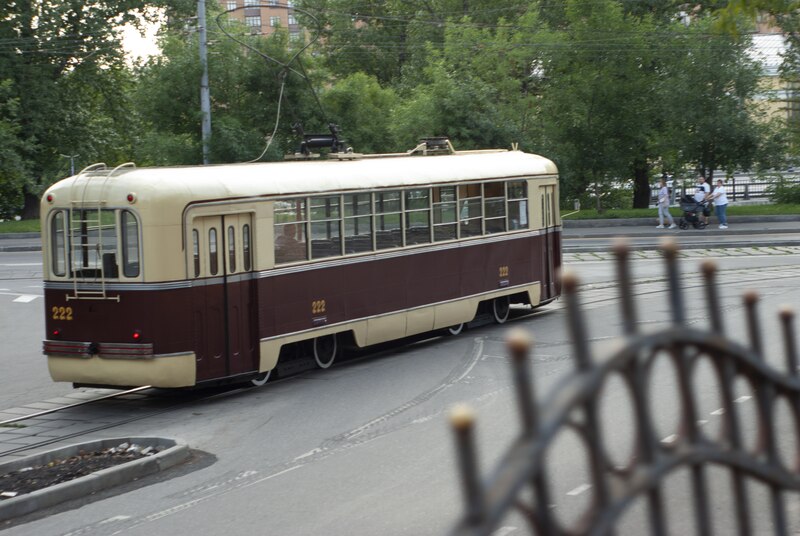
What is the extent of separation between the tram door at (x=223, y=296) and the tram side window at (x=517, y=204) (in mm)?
6621

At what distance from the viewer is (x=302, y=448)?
1157cm

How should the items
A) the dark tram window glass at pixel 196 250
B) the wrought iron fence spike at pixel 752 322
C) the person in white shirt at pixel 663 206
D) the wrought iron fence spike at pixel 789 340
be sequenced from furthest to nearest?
the person in white shirt at pixel 663 206 → the dark tram window glass at pixel 196 250 → the wrought iron fence spike at pixel 789 340 → the wrought iron fence spike at pixel 752 322

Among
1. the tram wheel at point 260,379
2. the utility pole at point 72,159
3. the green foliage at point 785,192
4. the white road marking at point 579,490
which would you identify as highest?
the utility pole at point 72,159

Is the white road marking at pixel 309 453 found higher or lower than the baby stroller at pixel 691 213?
lower

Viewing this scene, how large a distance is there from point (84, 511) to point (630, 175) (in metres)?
36.0

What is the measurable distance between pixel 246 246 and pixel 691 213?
82.7ft

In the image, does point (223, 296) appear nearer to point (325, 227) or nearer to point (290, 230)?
point (290, 230)

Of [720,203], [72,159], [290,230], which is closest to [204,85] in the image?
[720,203]

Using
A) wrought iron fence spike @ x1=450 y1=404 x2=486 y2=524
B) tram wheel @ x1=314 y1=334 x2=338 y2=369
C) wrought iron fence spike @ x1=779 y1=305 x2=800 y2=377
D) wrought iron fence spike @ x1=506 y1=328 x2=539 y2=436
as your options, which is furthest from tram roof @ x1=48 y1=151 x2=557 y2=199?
wrought iron fence spike @ x1=450 y1=404 x2=486 y2=524

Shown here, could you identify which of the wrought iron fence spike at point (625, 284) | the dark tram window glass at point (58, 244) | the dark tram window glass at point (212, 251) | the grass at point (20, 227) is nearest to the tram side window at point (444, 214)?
the dark tram window glass at point (212, 251)

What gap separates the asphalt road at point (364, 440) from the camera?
898 centimetres

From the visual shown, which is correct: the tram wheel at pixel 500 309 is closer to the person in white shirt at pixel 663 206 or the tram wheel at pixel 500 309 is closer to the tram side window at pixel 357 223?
the tram side window at pixel 357 223

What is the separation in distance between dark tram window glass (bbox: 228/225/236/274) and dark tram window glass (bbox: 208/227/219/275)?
0.21 meters

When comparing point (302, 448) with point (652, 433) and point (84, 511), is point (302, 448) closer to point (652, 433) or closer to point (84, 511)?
point (84, 511)
